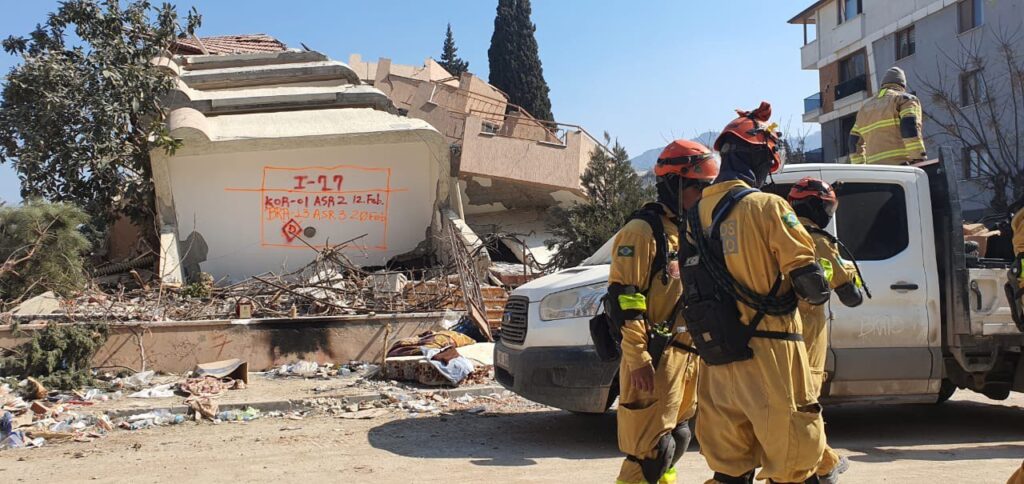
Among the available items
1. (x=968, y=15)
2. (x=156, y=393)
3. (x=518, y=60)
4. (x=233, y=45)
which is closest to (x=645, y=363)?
(x=156, y=393)

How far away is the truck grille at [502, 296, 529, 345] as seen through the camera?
6.21 metres

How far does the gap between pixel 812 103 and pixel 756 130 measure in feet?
125

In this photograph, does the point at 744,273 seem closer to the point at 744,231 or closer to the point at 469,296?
the point at 744,231

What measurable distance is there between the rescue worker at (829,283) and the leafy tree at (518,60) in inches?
1378

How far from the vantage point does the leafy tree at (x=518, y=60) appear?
40188mm

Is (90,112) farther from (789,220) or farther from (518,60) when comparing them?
(518,60)

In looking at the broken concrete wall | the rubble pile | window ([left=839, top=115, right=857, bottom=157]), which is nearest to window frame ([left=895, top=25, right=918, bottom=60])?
window ([left=839, top=115, right=857, bottom=157])

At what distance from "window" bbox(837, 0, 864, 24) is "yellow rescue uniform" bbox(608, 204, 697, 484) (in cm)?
3397

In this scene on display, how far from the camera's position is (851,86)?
1379 inches

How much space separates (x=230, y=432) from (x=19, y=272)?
19.3 feet

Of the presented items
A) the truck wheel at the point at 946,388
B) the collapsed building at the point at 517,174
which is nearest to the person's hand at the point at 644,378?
the truck wheel at the point at 946,388

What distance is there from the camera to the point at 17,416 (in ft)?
23.0

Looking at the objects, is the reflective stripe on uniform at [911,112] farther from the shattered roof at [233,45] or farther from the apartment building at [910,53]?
the shattered roof at [233,45]

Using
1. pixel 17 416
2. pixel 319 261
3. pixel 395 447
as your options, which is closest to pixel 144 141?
pixel 319 261
